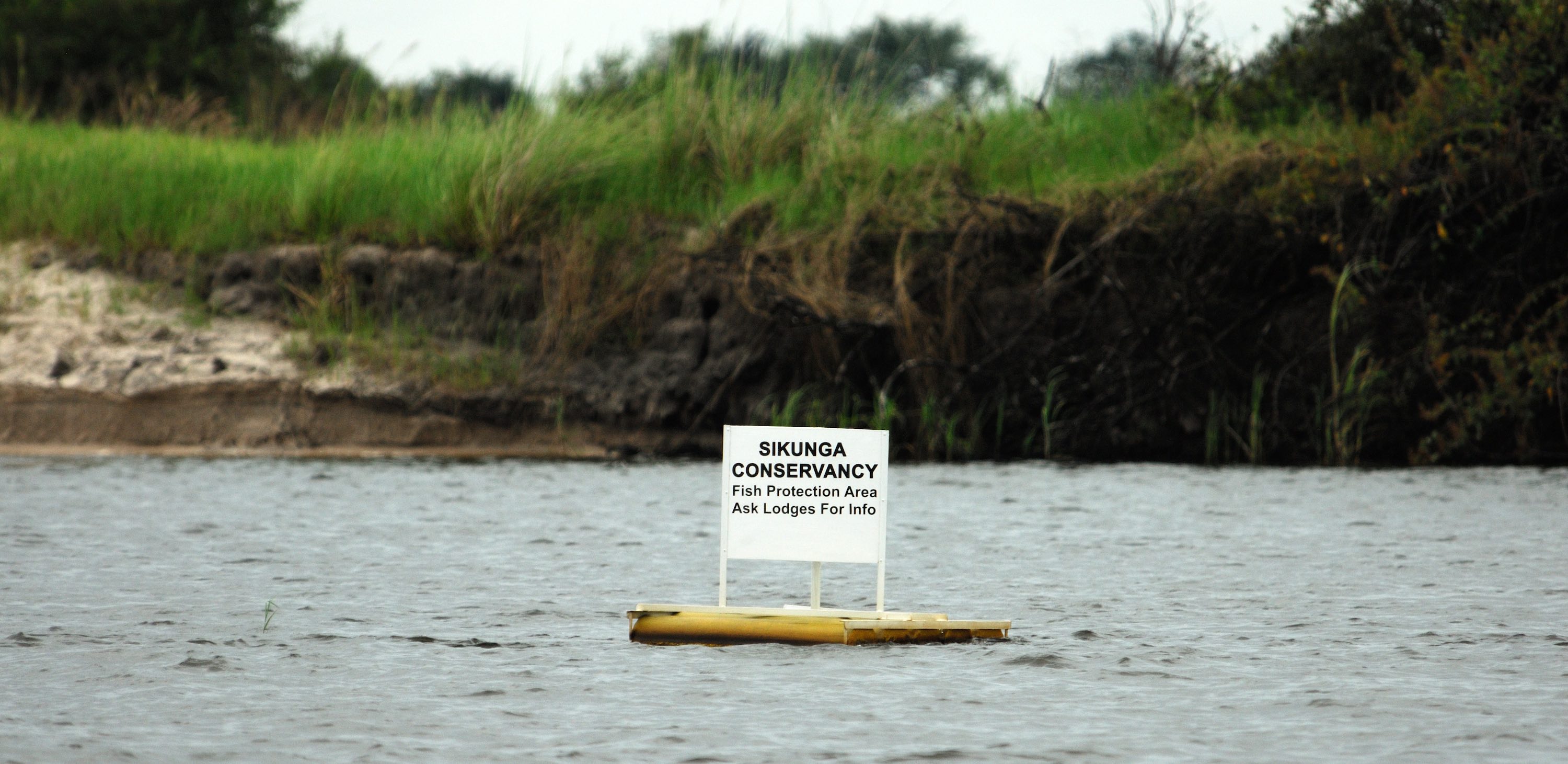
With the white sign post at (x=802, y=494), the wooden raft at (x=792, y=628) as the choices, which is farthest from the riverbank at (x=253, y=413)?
the wooden raft at (x=792, y=628)

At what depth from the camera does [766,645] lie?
636 cm

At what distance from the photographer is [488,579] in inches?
322

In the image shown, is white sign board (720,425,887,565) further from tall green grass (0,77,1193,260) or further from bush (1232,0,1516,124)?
bush (1232,0,1516,124)

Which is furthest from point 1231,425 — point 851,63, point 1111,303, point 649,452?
point 851,63

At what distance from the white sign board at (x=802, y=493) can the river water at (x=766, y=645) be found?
423 mm

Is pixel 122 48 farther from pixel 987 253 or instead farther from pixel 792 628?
pixel 792 628

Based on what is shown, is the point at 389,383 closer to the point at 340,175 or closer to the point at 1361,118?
the point at 340,175

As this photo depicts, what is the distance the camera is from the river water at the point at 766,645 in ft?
15.8

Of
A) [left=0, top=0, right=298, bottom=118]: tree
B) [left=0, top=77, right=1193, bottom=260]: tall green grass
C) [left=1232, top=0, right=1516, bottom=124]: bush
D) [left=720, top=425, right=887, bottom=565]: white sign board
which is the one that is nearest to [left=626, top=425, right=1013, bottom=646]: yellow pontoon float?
[left=720, top=425, right=887, bottom=565]: white sign board

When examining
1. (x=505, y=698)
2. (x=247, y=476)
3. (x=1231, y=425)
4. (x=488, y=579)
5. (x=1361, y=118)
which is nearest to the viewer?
(x=505, y=698)

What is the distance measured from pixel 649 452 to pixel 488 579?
346 inches

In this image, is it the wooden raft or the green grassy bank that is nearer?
the wooden raft

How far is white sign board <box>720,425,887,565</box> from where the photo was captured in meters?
6.51

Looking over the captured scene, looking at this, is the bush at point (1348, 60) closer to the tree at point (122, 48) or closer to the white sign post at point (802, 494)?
the white sign post at point (802, 494)
